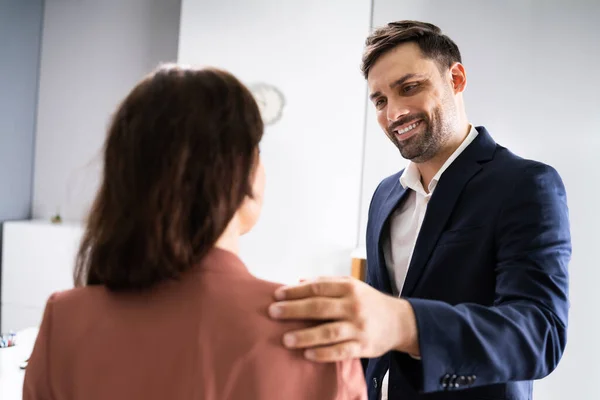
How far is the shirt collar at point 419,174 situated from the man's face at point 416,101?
0.05 m

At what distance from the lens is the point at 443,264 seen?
1.19m

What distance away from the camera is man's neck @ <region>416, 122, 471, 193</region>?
1.44m

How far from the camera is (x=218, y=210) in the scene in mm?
728

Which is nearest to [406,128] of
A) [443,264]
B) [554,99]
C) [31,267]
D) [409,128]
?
[409,128]

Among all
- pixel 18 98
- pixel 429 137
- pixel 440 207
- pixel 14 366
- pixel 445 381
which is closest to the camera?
pixel 445 381

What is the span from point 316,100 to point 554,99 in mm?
1444

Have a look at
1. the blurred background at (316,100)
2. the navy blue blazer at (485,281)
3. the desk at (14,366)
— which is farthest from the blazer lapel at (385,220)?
the blurred background at (316,100)

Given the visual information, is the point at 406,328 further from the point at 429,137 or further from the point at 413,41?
the point at 413,41

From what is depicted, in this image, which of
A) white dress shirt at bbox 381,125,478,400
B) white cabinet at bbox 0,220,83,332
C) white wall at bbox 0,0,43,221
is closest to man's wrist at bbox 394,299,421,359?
white dress shirt at bbox 381,125,478,400

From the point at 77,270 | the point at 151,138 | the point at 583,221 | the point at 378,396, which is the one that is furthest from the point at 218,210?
the point at 583,221

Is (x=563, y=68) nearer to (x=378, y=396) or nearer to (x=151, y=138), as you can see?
(x=378, y=396)

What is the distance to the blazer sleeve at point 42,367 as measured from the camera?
75 centimetres

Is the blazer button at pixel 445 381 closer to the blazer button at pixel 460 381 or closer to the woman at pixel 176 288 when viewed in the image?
the blazer button at pixel 460 381

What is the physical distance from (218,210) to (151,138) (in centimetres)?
14
